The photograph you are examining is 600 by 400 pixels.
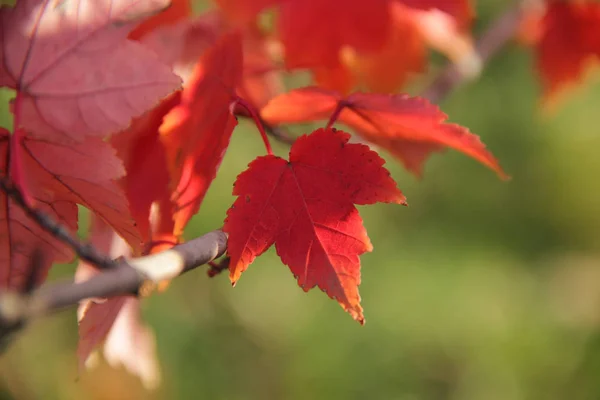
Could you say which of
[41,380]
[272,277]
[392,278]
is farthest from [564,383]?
[41,380]

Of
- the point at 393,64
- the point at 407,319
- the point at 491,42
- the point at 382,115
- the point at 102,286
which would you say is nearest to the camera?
the point at 102,286

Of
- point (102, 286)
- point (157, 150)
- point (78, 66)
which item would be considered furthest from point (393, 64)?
point (102, 286)

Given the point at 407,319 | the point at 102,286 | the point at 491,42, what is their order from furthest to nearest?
the point at 407,319 → the point at 491,42 → the point at 102,286

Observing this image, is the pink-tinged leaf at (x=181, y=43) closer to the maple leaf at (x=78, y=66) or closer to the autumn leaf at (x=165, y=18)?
the autumn leaf at (x=165, y=18)

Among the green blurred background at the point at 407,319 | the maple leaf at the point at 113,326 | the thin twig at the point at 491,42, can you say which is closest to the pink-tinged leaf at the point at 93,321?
the maple leaf at the point at 113,326

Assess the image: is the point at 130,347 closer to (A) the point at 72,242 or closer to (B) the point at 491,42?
(A) the point at 72,242

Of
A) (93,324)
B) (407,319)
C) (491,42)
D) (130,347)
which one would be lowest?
(407,319)

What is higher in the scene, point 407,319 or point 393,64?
point 393,64
